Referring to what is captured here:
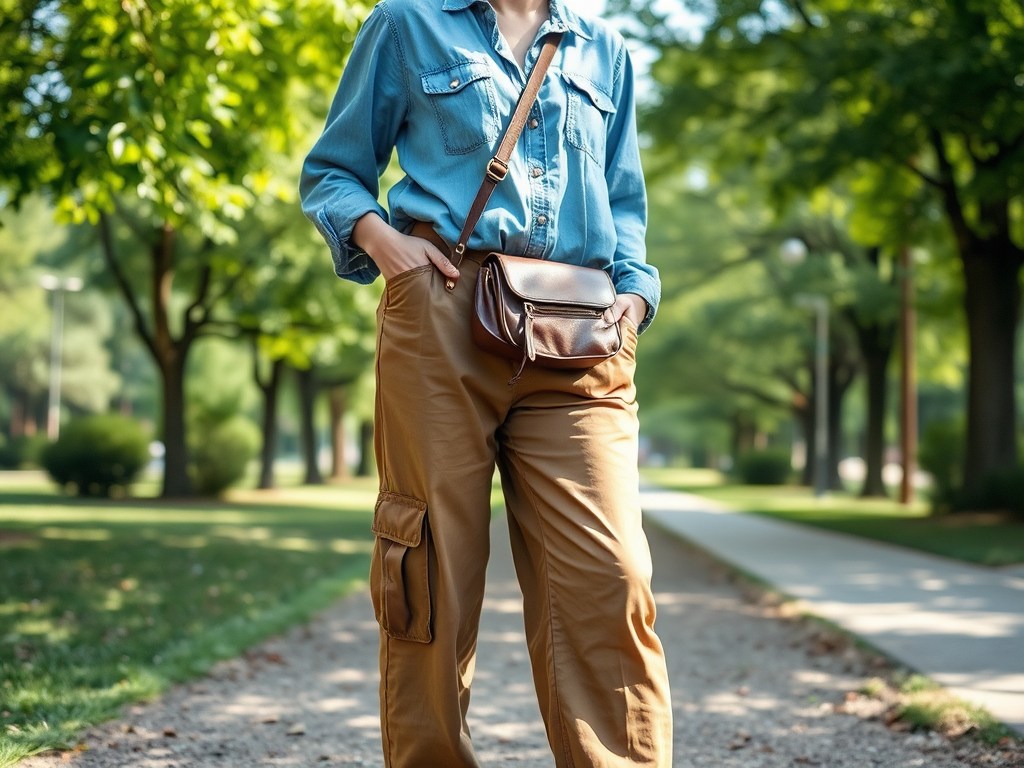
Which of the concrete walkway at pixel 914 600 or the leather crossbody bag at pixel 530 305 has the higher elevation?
the leather crossbody bag at pixel 530 305

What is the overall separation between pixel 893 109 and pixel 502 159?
1055 centimetres

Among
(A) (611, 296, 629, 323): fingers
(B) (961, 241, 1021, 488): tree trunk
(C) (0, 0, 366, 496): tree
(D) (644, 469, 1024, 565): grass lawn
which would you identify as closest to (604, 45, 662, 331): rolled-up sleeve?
(A) (611, 296, 629, 323): fingers

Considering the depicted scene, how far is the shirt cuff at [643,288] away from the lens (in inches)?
98.9

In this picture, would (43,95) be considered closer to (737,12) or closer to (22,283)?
(737,12)

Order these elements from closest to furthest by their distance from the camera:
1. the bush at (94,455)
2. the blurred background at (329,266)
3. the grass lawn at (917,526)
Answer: the blurred background at (329,266) < the grass lawn at (917,526) < the bush at (94,455)

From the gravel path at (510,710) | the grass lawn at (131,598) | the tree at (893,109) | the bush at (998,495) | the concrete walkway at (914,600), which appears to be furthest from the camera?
the bush at (998,495)

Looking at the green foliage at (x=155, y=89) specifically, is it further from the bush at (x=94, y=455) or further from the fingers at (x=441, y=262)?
the bush at (x=94, y=455)

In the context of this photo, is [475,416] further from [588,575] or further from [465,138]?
[465,138]

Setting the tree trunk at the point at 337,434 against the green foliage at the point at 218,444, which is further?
the tree trunk at the point at 337,434

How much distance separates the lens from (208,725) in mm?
3893

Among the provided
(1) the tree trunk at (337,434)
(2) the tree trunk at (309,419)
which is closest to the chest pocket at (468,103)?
(2) the tree trunk at (309,419)

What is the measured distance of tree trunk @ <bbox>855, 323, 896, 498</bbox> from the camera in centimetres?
2381

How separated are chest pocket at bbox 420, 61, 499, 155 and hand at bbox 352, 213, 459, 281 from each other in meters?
0.22

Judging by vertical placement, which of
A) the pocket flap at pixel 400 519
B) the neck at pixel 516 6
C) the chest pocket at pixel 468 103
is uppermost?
the neck at pixel 516 6
